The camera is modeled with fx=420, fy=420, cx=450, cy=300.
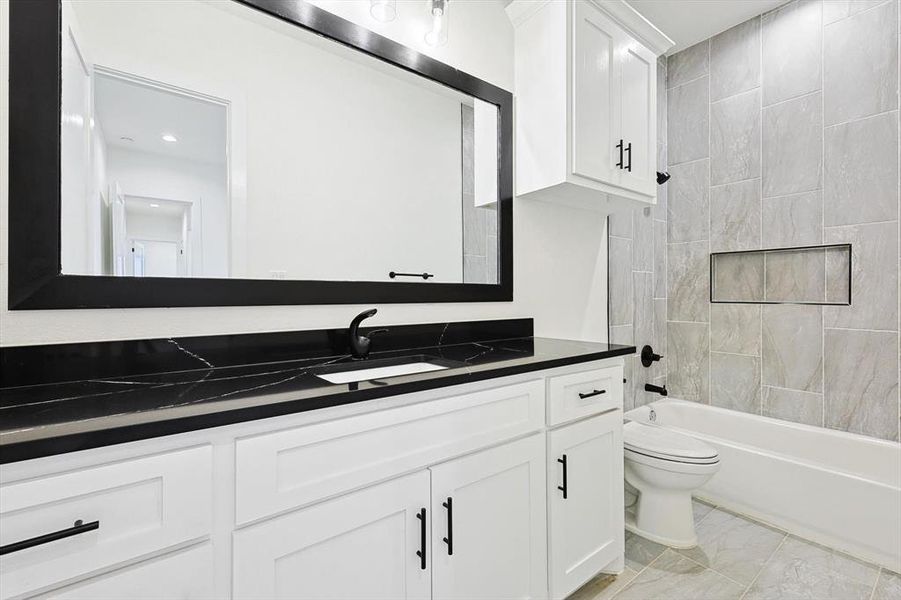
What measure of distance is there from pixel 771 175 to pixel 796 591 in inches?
83.5

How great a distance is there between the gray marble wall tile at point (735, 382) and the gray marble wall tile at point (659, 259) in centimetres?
52

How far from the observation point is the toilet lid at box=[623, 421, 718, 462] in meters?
1.84

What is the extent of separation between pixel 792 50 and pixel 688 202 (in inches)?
37.6

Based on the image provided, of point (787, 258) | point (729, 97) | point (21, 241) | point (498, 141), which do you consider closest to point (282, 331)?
point (21, 241)

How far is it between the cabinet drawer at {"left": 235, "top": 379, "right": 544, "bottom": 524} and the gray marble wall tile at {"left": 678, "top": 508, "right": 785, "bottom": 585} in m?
1.25

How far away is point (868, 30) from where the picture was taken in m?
2.16

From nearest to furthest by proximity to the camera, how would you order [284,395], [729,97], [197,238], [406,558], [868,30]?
1. [284,395]
2. [406,558]
3. [197,238]
4. [868,30]
5. [729,97]

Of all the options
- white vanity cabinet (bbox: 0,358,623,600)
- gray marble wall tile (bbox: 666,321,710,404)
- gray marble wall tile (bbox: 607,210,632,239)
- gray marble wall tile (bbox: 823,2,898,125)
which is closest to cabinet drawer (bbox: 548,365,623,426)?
white vanity cabinet (bbox: 0,358,623,600)

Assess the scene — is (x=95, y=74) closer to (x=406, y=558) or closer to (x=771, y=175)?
(x=406, y=558)

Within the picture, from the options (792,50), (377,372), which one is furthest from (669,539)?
(792,50)

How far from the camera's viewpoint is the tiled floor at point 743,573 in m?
1.60

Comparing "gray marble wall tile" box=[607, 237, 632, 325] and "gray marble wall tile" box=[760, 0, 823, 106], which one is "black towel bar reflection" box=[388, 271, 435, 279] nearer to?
"gray marble wall tile" box=[607, 237, 632, 325]

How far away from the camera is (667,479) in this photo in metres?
1.86

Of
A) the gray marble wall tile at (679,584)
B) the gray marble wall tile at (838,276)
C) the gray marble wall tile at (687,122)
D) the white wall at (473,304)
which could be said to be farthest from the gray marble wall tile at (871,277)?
the gray marble wall tile at (679,584)
